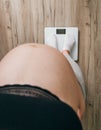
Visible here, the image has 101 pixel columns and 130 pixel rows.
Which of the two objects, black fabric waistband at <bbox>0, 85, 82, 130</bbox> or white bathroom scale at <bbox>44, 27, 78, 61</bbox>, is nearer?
black fabric waistband at <bbox>0, 85, 82, 130</bbox>

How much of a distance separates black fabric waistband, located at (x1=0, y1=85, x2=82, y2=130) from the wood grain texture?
71 cm

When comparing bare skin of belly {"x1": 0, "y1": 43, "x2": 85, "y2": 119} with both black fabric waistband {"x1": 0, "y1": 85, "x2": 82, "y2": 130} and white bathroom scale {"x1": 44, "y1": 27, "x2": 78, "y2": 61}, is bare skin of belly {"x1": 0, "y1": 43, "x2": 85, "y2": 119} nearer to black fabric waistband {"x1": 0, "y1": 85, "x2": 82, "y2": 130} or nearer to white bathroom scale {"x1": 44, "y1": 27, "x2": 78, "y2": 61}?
black fabric waistband {"x1": 0, "y1": 85, "x2": 82, "y2": 130}

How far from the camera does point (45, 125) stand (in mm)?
561

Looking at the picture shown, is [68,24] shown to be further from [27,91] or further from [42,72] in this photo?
[27,91]

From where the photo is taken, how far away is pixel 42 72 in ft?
2.46

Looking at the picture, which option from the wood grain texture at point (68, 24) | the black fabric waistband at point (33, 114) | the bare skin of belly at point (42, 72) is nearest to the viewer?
the black fabric waistband at point (33, 114)

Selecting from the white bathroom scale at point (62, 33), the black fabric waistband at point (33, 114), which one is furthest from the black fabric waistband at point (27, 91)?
the white bathroom scale at point (62, 33)

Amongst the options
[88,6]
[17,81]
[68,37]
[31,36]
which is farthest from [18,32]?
[17,81]

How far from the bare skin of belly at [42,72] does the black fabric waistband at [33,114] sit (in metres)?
0.10

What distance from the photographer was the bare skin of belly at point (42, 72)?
702 millimetres

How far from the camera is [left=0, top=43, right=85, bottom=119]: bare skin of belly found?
70 centimetres

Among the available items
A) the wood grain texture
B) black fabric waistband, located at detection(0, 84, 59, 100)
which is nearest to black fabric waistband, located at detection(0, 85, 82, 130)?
black fabric waistband, located at detection(0, 84, 59, 100)

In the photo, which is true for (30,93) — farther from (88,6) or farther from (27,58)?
(88,6)

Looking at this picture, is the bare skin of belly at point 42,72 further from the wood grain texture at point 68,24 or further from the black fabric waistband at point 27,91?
the wood grain texture at point 68,24
